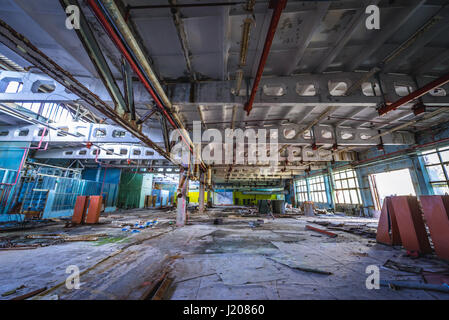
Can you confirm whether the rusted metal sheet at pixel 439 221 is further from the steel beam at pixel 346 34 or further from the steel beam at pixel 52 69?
the steel beam at pixel 52 69

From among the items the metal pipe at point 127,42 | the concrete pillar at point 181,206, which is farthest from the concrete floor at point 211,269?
the metal pipe at point 127,42

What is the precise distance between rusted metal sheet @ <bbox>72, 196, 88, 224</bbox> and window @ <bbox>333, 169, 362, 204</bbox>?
19.3 metres

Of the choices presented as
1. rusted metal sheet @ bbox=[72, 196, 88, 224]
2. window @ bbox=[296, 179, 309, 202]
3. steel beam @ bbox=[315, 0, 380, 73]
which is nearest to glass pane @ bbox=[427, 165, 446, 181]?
steel beam @ bbox=[315, 0, 380, 73]

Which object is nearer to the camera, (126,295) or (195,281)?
(126,295)

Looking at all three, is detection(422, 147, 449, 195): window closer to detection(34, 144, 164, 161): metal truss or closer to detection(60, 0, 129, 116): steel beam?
detection(60, 0, 129, 116): steel beam

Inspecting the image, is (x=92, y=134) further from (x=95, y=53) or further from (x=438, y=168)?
(x=438, y=168)

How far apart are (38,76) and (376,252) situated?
10.5 meters

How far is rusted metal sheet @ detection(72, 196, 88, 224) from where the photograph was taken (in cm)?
817

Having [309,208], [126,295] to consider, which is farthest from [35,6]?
[309,208]

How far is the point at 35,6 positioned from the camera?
3039mm

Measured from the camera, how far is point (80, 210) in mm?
8336

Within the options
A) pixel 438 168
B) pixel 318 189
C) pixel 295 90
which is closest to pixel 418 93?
pixel 295 90

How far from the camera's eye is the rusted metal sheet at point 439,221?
136 inches
